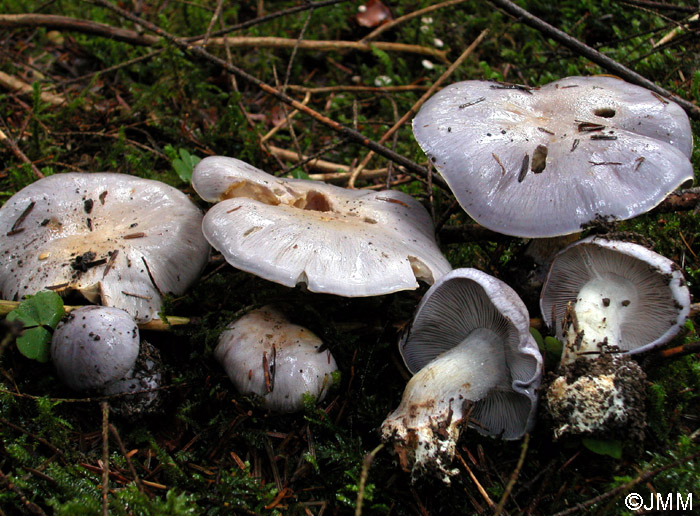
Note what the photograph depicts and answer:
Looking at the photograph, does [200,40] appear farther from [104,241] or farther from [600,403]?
[600,403]

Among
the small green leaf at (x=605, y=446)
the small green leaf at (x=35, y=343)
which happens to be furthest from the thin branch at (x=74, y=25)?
the small green leaf at (x=605, y=446)

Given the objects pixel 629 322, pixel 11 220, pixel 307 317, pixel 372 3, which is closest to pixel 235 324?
pixel 307 317

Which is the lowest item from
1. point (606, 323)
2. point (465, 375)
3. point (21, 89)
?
point (465, 375)

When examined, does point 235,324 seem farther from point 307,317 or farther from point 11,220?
point 11,220

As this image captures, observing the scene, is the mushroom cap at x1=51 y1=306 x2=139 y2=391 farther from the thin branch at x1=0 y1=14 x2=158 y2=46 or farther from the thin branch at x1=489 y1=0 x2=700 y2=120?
the thin branch at x1=489 y1=0 x2=700 y2=120

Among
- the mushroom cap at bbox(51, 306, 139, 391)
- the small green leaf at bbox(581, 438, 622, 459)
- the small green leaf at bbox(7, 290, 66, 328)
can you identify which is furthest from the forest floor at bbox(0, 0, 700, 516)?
the small green leaf at bbox(7, 290, 66, 328)

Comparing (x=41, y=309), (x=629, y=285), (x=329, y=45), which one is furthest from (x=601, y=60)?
(x=41, y=309)
